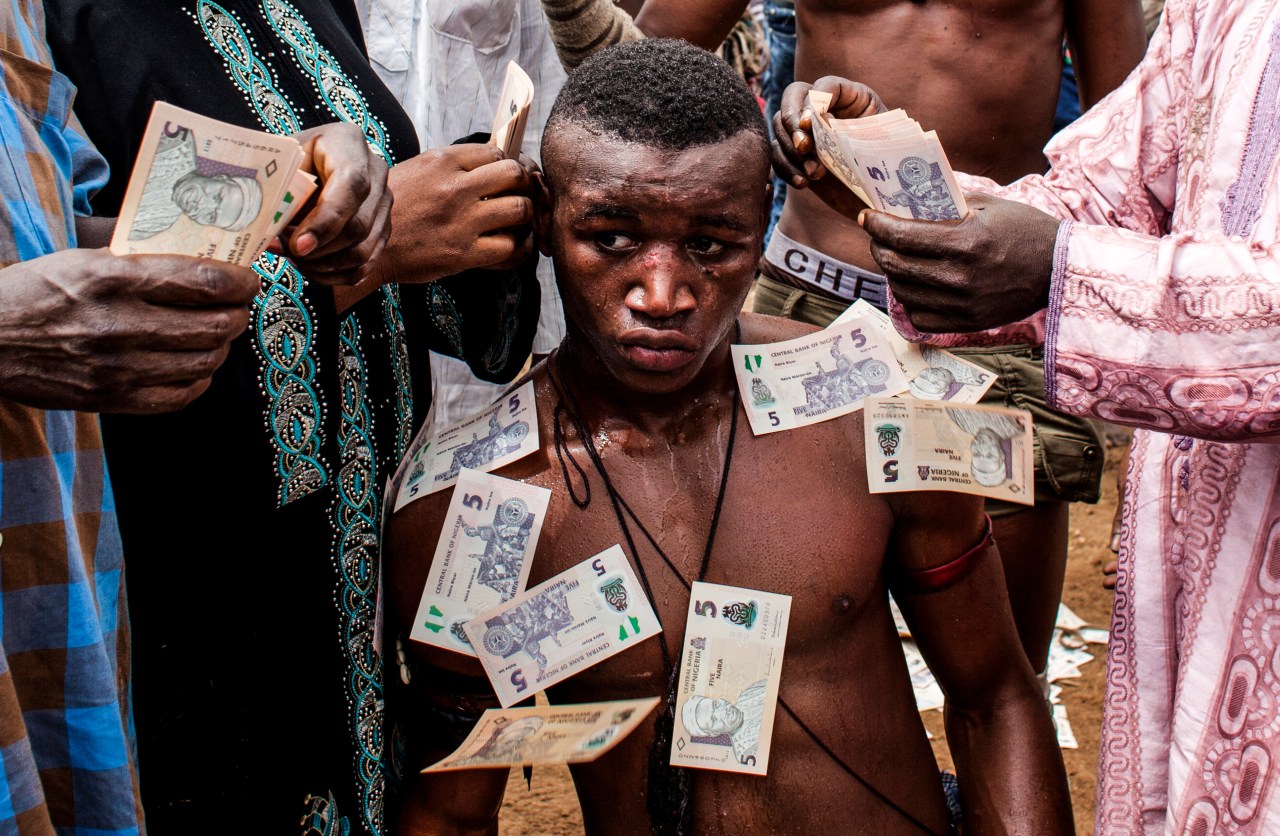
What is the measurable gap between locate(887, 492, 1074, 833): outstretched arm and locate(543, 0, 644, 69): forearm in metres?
1.39

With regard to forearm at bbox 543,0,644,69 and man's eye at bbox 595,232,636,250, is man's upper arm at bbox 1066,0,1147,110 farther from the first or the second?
man's eye at bbox 595,232,636,250

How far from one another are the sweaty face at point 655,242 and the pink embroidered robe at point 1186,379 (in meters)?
0.36

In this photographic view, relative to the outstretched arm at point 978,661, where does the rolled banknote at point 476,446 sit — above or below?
above

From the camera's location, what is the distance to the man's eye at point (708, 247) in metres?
1.76

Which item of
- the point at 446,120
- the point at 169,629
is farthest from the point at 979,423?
the point at 446,120

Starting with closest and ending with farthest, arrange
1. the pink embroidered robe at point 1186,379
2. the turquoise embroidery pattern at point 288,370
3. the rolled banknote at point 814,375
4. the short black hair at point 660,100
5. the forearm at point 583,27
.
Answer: the pink embroidered robe at point 1186,379 → the turquoise embroidery pattern at point 288,370 → the short black hair at point 660,100 → the rolled banknote at point 814,375 → the forearm at point 583,27

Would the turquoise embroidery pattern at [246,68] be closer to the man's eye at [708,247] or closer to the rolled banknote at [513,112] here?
the rolled banknote at [513,112]

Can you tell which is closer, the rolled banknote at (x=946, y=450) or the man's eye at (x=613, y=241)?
the man's eye at (x=613, y=241)

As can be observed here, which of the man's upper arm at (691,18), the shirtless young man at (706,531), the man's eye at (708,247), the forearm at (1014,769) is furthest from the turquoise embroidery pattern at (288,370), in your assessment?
the man's upper arm at (691,18)

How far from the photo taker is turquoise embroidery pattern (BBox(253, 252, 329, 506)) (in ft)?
5.32

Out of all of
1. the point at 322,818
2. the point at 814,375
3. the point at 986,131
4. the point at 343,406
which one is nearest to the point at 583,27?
the point at 986,131

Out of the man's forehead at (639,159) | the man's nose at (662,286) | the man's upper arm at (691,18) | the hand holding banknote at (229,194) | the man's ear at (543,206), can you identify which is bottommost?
the man's nose at (662,286)

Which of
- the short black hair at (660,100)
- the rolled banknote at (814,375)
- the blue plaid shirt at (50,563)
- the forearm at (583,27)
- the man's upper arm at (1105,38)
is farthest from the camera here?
the man's upper arm at (1105,38)

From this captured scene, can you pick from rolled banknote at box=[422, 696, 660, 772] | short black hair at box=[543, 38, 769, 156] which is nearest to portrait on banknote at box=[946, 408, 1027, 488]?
short black hair at box=[543, 38, 769, 156]
